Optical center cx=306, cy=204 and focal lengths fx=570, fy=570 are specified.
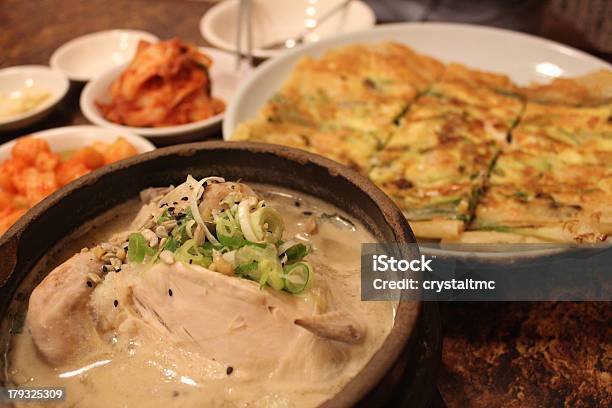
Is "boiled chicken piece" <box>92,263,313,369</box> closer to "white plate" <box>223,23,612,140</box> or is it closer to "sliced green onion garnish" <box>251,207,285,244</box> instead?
"sliced green onion garnish" <box>251,207,285,244</box>

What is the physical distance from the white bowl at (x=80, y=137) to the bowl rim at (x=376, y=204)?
45.1 inches

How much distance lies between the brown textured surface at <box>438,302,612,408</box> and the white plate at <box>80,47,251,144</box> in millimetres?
1538

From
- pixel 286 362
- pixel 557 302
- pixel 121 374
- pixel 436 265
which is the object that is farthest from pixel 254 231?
pixel 557 302

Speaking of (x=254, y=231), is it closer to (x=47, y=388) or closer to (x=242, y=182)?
(x=242, y=182)

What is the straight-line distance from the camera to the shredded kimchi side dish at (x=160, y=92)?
9.56ft

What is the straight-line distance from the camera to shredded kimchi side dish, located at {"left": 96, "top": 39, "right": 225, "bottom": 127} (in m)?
2.91

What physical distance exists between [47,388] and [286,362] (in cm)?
51

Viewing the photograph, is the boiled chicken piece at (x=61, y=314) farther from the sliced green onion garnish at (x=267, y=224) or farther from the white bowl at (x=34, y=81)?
→ the white bowl at (x=34, y=81)

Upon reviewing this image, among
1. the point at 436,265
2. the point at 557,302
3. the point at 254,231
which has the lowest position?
the point at 557,302

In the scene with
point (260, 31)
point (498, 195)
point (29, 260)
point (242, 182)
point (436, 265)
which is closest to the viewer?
point (29, 260)

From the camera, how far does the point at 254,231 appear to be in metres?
1.28

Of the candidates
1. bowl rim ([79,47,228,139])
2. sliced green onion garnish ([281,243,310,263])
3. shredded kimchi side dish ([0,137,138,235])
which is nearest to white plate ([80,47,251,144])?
bowl rim ([79,47,228,139])

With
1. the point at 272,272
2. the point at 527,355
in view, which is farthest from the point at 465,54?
the point at 272,272

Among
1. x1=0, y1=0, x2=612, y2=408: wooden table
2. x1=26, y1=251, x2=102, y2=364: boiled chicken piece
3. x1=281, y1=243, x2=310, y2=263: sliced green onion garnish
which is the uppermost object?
x1=281, y1=243, x2=310, y2=263: sliced green onion garnish
